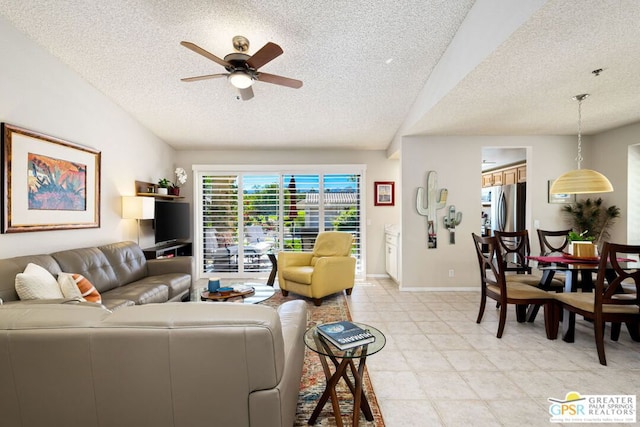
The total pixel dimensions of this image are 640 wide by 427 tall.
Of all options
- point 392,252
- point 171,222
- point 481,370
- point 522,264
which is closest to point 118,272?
point 171,222

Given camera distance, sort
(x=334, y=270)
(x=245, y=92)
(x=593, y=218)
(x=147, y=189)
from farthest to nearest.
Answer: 1. (x=147, y=189)
2. (x=593, y=218)
3. (x=334, y=270)
4. (x=245, y=92)

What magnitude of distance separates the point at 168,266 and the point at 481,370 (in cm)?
358

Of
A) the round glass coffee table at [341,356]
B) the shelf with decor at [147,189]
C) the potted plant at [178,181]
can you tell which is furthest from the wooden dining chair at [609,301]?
the potted plant at [178,181]

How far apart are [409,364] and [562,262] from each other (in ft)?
6.11

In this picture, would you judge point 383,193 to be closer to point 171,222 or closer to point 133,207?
point 171,222

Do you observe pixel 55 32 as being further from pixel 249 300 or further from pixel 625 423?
pixel 625 423

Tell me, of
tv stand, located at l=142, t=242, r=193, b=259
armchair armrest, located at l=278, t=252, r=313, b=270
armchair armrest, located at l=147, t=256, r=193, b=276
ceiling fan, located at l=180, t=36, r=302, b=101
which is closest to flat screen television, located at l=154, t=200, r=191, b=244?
tv stand, located at l=142, t=242, r=193, b=259

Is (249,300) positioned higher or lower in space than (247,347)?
lower

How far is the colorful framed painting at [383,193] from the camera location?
5.48 metres

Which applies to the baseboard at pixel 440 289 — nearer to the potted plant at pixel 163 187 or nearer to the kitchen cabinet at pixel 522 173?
the kitchen cabinet at pixel 522 173

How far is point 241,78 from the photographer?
245 centimetres

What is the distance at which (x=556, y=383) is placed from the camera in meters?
2.09

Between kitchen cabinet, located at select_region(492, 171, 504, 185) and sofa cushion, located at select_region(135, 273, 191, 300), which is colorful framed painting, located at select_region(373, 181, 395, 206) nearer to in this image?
kitchen cabinet, located at select_region(492, 171, 504, 185)

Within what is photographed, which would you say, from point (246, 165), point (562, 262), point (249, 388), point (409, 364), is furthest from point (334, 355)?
point (246, 165)
